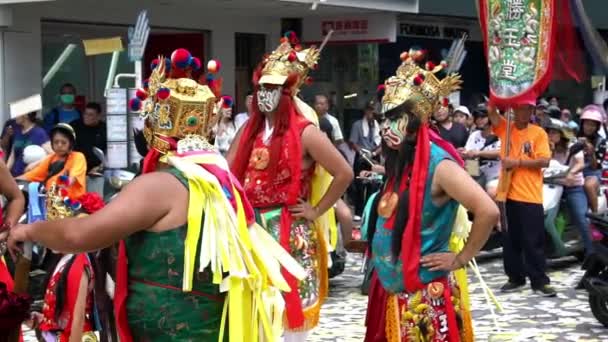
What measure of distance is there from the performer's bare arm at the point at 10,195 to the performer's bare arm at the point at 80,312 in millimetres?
776

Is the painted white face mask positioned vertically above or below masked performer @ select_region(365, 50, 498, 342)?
above

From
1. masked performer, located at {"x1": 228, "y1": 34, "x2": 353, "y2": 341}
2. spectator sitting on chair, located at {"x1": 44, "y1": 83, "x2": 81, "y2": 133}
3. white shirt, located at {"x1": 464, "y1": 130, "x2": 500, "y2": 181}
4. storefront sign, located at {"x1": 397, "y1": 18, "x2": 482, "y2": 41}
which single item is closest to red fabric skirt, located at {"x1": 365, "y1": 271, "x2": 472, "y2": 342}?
masked performer, located at {"x1": 228, "y1": 34, "x2": 353, "y2": 341}

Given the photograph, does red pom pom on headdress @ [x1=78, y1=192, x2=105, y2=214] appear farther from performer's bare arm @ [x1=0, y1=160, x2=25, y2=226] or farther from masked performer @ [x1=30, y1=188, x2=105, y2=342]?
performer's bare arm @ [x1=0, y1=160, x2=25, y2=226]

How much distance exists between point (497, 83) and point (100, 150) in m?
4.83

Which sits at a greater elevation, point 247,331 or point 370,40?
point 370,40

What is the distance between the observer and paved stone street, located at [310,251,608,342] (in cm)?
821

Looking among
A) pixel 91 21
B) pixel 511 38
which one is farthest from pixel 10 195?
pixel 91 21

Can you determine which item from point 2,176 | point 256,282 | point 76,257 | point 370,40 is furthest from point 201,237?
point 370,40

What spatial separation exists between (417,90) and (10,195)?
202cm

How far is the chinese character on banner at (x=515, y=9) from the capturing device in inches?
384

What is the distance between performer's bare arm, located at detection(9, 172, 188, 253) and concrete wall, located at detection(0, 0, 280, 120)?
1103cm

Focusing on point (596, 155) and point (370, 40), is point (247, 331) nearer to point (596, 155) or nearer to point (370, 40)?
point (596, 155)

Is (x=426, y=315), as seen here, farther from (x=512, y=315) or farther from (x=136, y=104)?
(x=512, y=315)

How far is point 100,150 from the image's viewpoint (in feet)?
40.9
